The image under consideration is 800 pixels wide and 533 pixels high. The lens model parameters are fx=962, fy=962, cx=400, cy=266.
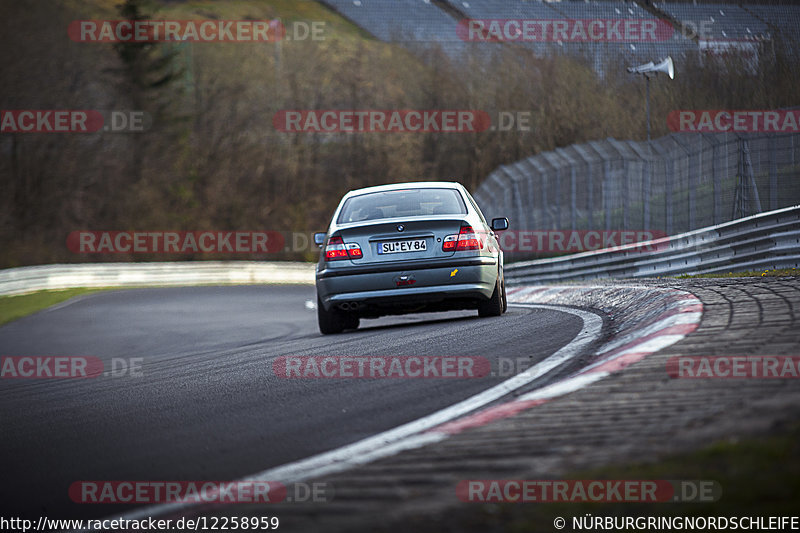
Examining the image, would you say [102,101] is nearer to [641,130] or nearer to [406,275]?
[641,130]

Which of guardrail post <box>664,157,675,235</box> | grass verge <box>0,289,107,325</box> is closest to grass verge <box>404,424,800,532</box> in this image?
guardrail post <box>664,157,675,235</box>

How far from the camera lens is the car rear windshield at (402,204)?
10.6 metres

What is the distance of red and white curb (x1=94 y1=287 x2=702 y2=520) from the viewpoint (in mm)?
3975

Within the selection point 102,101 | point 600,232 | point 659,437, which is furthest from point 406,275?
point 102,101

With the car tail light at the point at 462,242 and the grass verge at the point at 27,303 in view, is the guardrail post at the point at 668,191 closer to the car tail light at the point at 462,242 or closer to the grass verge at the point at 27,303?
the car tail light at the point at 462,242

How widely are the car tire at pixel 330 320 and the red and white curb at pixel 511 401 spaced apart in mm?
3159

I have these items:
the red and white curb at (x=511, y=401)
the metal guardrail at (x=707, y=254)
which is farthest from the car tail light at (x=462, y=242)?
the metal guardrail at (x=707, y=254)

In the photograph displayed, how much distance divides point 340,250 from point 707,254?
7385 mm

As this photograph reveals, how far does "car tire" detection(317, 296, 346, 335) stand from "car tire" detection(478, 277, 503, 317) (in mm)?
1595

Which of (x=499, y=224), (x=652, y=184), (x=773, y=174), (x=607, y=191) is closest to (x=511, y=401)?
(x=499, y=224)

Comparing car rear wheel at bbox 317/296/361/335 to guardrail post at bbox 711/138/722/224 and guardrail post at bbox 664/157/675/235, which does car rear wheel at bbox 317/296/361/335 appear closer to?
guardrail post at bbox 711/138/722/224

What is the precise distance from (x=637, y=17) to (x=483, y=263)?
4741 cm

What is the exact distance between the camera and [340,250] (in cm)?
1026

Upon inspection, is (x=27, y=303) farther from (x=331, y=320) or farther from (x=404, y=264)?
(x=404, y=264)
